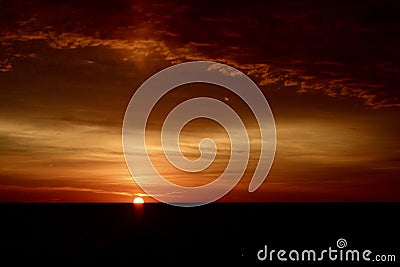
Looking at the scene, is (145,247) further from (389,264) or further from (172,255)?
(389,264)

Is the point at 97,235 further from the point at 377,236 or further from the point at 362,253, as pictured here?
the point at 362,253

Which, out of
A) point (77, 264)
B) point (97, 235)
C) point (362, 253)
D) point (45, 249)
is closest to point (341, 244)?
point (362, 253)

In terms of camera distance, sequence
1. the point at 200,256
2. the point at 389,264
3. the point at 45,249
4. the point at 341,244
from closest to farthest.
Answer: the point at 389,264
the point at 200,256
the point at 341,244
the point at 45,249

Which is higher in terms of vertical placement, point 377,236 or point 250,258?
point 377,236

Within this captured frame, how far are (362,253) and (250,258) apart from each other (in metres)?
6.19

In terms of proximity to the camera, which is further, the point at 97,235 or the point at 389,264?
the point at 97,235

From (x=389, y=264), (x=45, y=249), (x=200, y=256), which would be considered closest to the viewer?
(x=389, y=264)

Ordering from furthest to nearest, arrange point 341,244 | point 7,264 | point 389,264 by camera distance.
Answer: point 341,244
point 7,264
point 389,264

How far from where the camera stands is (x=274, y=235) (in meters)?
52.3

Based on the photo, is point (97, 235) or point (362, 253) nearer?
point (362, 253)

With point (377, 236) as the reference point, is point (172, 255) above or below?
below

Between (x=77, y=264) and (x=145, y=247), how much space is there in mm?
8904

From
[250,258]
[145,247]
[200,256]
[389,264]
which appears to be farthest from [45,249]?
[389,264]

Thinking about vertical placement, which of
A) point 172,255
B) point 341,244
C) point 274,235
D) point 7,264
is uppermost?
point 274,235
